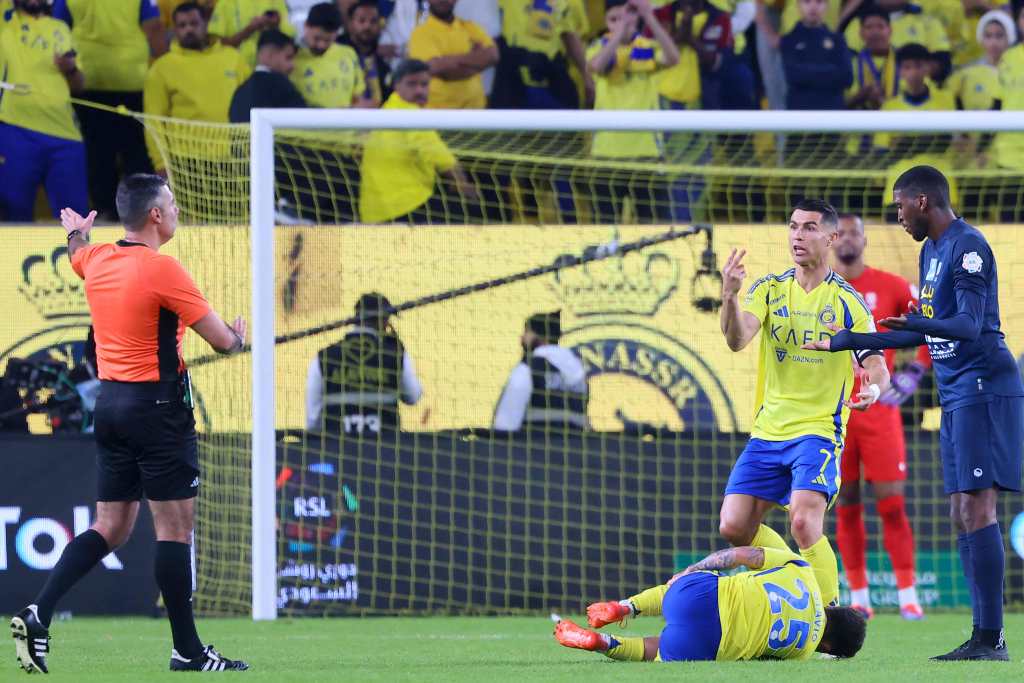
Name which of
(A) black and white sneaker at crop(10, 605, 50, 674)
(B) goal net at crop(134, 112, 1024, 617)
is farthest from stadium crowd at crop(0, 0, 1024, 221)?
(A) black and white sneaker at crop(10, 605, 50, 674)

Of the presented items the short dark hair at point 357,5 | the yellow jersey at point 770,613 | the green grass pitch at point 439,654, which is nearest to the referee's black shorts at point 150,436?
the green grass pitch at point 439,654

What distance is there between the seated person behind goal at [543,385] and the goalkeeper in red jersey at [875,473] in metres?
1.71

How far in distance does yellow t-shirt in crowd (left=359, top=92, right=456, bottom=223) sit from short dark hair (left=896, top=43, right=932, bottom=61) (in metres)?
4.13

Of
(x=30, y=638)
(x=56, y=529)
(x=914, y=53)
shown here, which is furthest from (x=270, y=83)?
(x=30, y=638)

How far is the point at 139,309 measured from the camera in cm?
595

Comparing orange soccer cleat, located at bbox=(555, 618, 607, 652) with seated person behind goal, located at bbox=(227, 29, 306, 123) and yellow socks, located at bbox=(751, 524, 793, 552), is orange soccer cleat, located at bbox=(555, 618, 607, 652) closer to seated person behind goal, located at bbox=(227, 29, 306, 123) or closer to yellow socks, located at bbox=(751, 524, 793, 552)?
yellow socks, located at bbox=(751, 524, 793, 552)

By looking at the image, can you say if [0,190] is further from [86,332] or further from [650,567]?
[650,567]

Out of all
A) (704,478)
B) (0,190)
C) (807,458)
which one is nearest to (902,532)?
(704,478)

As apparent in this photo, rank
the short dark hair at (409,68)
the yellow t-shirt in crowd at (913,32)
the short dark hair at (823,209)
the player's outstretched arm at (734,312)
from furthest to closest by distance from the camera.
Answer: the yellow t-shirt in crowd at (913,32) → the short dark hair at (409,68) → the short dark hair at (823,209) → the player's outstretched arm at (734,312)

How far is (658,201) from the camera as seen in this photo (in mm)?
11328

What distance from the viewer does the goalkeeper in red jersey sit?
914 cm

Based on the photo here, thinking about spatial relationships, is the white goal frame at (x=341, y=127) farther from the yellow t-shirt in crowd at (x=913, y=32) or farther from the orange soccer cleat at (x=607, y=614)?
the yellow t-shirt in crowd at (x=913, y=32)

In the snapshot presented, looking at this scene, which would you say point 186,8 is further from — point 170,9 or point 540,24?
point 540,24

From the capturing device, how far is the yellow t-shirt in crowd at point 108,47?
11.9 m
